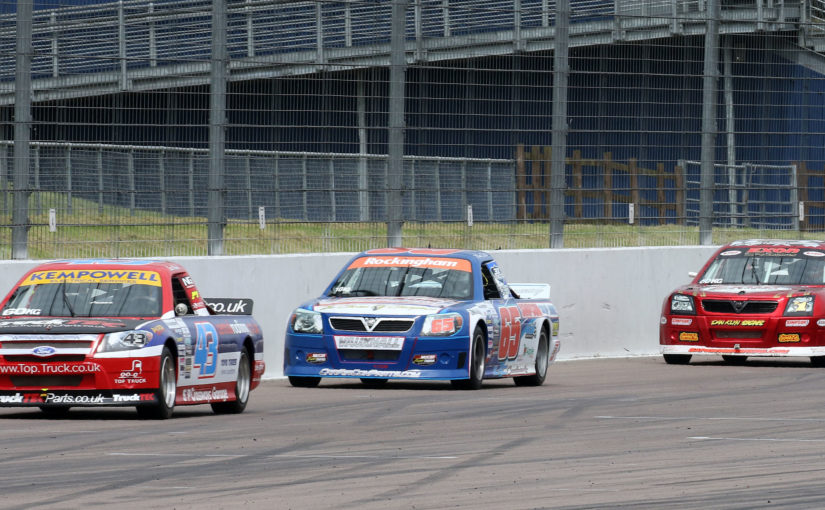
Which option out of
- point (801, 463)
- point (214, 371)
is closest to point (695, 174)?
point (214, 371)

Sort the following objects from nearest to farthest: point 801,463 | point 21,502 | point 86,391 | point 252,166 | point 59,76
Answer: point 21,502 < point 801,463 < point 86,391 < point 59,76 < point 252,166

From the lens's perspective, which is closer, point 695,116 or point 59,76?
point 59,76

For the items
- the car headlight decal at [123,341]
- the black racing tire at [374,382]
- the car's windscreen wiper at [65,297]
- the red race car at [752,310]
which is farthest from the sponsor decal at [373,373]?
the red race car at [752,310]

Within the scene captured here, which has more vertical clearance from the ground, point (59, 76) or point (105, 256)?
point (59, 76)

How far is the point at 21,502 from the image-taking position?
8.45 meters

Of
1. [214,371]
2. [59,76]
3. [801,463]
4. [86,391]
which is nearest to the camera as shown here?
[801,463]

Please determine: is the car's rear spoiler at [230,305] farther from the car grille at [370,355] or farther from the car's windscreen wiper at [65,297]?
the car grille at [370,355]

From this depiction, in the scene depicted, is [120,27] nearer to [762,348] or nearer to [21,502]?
[762,348]

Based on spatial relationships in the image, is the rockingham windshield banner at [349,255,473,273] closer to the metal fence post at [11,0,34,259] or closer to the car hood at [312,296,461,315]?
the car hood at [312,296,461,315]

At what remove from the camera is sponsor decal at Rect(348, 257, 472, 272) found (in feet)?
57.9

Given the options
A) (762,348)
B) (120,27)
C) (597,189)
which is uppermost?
(120,27)

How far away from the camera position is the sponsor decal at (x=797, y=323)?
20.6 m

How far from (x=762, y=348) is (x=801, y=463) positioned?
10397mm

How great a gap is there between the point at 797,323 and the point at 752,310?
580 millimetres
